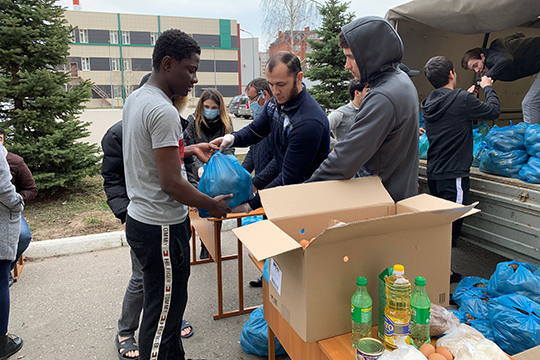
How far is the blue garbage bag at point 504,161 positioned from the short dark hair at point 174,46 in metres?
2.81

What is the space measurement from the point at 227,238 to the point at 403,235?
388 centimetres

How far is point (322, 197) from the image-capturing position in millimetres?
1809

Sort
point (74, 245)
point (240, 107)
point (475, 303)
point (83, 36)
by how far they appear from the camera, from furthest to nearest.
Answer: point (83, 36), point (240, 107), point (74, 245), point (475, 303)

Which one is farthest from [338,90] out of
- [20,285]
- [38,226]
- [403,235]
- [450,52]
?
[403,235]

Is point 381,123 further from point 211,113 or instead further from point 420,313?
point 211,113

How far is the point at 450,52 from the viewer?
16.4 feet

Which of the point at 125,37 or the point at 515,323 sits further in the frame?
the point at 125,37

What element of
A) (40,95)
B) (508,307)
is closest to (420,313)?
(508,307)

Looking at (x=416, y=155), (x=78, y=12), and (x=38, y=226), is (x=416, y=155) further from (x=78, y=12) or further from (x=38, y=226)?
(x=78, y=12)

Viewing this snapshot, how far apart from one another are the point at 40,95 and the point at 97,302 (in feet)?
13.9

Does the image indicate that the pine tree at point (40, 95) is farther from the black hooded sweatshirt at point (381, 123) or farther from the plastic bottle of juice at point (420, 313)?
the plastic bottle of juice at point (420, 313)

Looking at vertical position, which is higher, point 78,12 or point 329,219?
point 78,12

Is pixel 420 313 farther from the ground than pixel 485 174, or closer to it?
closer to it

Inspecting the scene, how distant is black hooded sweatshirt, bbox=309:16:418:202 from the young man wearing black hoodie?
1.58m
